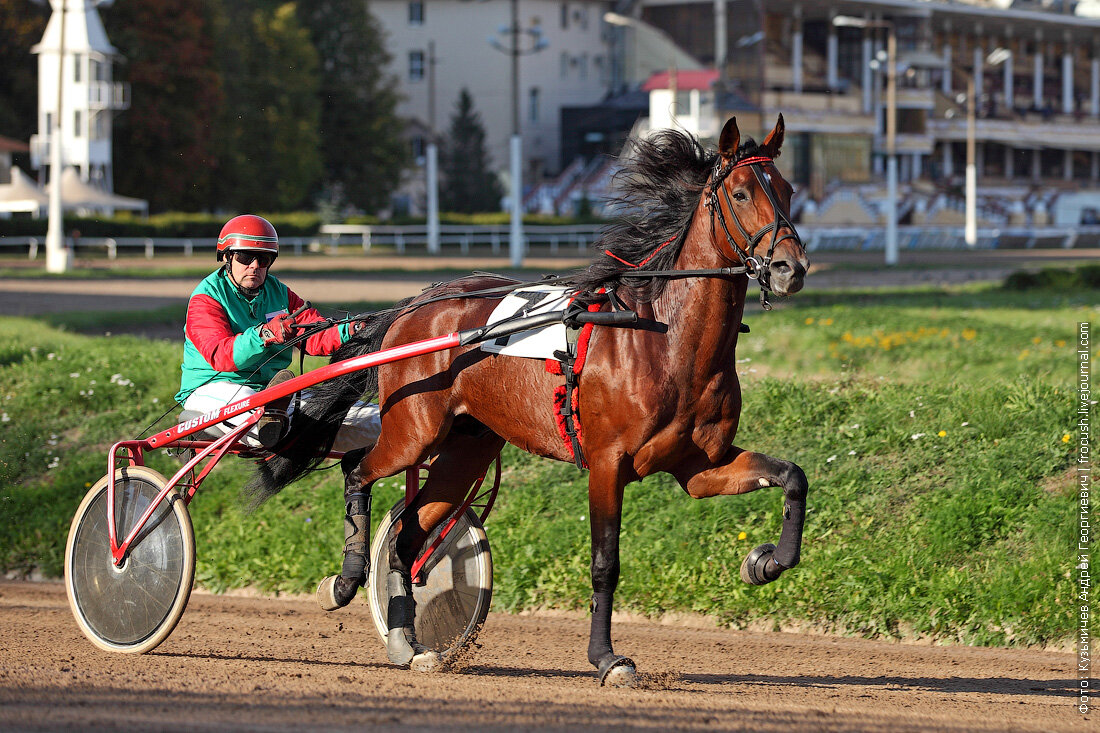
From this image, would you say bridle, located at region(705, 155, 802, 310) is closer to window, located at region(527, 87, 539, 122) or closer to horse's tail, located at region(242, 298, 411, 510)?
horse's tail, located at region(242, 298, 411, 510)

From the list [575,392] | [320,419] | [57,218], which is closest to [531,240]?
[57,218]

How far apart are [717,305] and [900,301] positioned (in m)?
12.8

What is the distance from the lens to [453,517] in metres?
Answer: 5.61

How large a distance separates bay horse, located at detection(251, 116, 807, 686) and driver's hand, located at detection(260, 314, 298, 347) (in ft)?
1.65

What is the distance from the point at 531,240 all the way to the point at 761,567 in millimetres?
34222

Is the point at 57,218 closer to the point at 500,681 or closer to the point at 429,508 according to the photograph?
the point at 429,508

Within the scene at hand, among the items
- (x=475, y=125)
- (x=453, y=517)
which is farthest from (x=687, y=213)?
(x=475, y=125)

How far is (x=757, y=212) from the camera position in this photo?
4.42 metres

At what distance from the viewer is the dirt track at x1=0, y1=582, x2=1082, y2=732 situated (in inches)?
158

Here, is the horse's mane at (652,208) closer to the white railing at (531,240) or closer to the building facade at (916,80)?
the white railing at (531,240)

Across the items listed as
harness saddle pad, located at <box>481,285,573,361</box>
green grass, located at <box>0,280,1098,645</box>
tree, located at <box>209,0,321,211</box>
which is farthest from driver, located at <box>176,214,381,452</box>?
tree, located at <box>209,0,321,211</box>

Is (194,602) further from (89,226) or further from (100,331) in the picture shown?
(89,226)

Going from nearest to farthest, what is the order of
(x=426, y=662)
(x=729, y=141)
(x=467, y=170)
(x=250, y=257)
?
(x=729, y=141) → (x=426, y=662) → (x=250, y=257) → (x=467, y=170)

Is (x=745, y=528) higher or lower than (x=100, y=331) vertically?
lower
